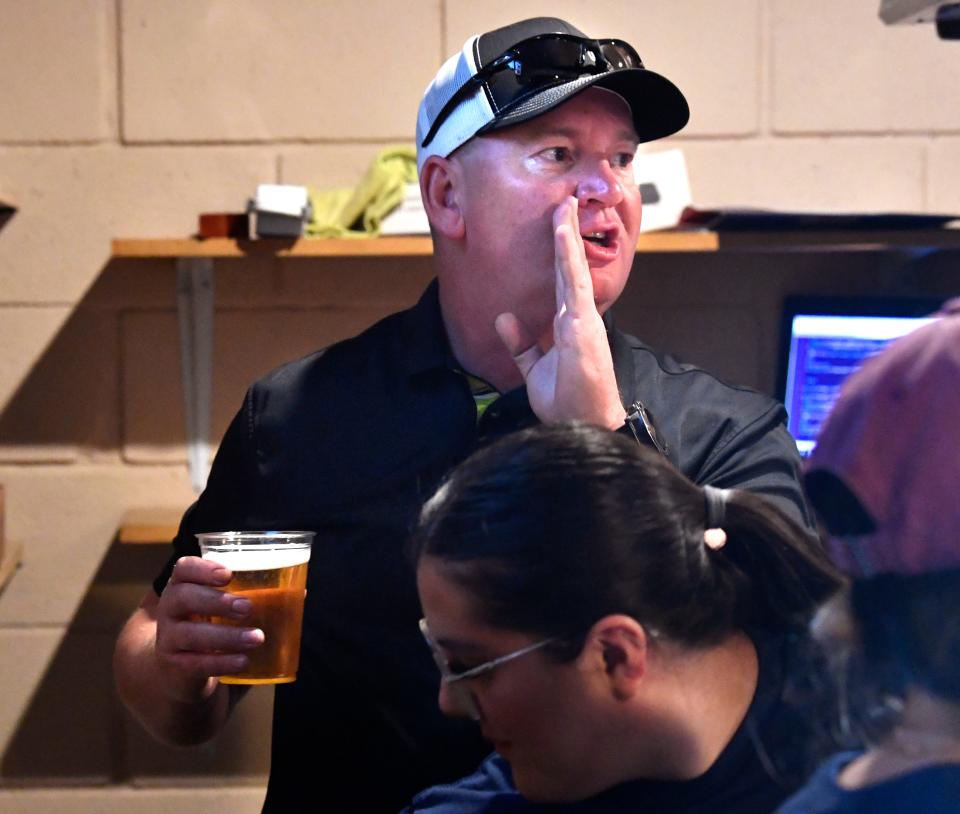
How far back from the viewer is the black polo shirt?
1.16m

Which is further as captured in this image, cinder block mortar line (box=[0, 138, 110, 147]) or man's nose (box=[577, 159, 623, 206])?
cinder block mortar line (box=[0, 138, 110, 147])

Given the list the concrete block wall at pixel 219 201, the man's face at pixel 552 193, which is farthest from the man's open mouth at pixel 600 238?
the concrete block wall at pixel 219 201

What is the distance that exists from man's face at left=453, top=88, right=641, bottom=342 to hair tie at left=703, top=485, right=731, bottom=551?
36 centimetres

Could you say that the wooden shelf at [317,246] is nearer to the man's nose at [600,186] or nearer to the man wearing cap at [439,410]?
the man wearing cap at [439,410]

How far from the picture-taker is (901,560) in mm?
489

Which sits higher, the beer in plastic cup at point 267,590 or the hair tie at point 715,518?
the hair tie at point 715,518

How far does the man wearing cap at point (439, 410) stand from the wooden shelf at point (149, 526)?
784 millimetres

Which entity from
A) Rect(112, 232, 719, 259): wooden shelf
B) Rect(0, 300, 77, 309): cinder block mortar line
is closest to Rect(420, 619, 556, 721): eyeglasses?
Rect(112, 232, 719, 259): wooden shelf

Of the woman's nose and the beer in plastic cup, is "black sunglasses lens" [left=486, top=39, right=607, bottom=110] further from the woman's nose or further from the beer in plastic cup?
the woman's nose

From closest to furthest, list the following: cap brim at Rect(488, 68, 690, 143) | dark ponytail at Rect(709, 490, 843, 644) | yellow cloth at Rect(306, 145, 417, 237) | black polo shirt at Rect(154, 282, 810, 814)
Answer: dark ponytail at Rect(709, 490, 843, 644)
cap brim at Rect(488, 68, 690, 143)
black polo shirt at Rect(154, 282, 810, 814)
yellow cloth at Rect(306, 145, 417, 237)

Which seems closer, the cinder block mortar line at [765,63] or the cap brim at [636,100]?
the cap brim at [636,100]

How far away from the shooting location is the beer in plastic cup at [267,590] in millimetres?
875

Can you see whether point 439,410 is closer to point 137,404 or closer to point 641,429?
point 641,429

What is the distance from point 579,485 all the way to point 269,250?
1555 mm
